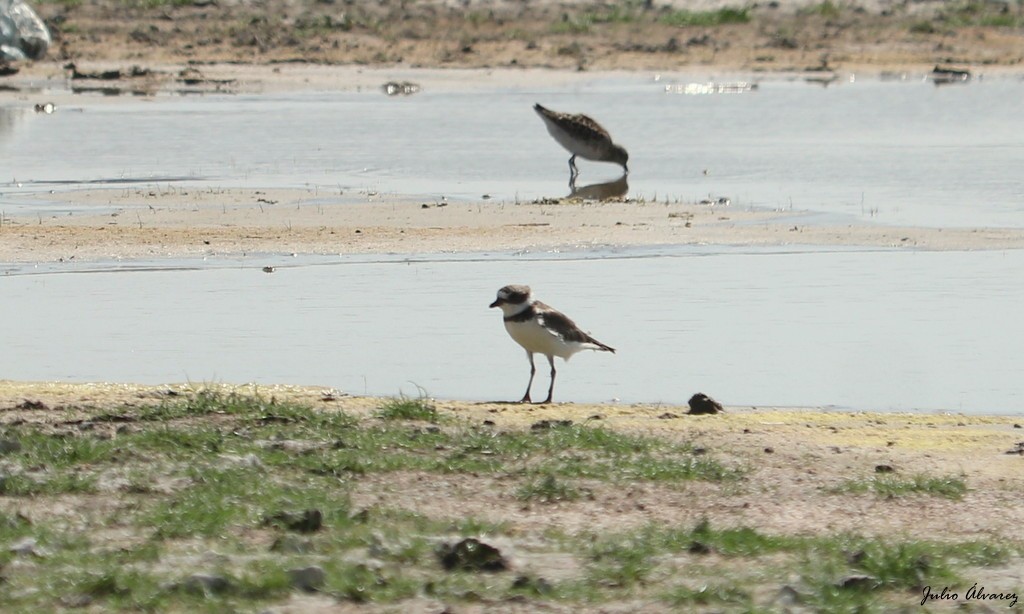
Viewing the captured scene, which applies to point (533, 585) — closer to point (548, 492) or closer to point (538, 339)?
point (548, 492)

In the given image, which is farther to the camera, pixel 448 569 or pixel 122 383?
pixel 122 383

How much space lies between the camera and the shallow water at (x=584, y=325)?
10.8 m

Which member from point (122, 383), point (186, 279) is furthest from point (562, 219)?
point (122, 383)

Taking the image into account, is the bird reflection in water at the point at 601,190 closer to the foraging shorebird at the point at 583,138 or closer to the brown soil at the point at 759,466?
the foraging shorebird at the point at 583,138

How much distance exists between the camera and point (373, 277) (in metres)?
14.8

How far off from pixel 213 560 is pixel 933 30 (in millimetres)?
40528

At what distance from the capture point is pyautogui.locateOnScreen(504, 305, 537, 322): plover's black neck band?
10125 millimetres

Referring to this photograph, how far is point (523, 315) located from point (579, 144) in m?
13.3

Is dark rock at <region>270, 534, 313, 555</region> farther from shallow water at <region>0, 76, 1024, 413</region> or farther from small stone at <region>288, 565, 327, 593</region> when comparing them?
shallow water at <region>0, 76, 1024, 413</region>

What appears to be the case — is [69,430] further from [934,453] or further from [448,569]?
[934,453]

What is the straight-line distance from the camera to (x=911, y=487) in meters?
7.33

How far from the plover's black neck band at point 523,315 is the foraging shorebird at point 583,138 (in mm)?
12743

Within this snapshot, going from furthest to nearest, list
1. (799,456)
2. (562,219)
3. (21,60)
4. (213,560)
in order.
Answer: (21,60) < (562,219) < (799,456) < (213,560)

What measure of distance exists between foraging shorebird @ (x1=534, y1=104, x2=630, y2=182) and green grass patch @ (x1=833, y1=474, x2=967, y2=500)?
15.5 meters
